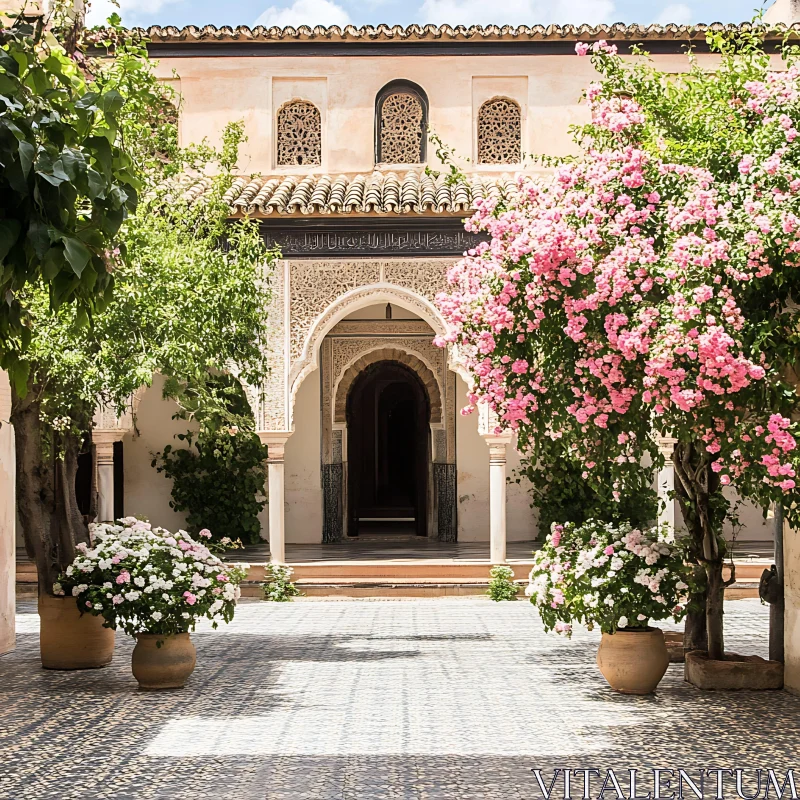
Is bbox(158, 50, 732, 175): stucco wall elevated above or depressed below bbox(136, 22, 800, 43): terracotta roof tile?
below

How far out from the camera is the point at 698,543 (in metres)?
7.02

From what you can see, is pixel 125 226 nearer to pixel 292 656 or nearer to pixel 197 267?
pixel 197 267

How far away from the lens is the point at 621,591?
20.8ft

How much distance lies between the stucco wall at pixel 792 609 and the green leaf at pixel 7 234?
17.3 ft

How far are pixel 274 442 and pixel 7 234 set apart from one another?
32.6ft

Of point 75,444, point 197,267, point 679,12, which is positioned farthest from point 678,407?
point 679,12

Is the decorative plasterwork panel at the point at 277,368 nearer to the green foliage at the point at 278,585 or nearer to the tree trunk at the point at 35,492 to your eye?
the green foliage at the point at 278,585

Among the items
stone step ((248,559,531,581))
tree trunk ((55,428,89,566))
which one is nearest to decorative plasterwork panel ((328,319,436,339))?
stone step ((248,559,531,581))

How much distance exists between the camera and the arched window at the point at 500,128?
1479 cm

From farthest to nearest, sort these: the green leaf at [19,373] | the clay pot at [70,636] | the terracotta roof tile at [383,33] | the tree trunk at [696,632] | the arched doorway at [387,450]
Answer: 1. the arched doorway at [387,450]
2. the terracotta roof tile at [383,33]
3. the clay pot at [70,636]
4. the tree trunk at [696,632]
5. the green leaf at [19,373]

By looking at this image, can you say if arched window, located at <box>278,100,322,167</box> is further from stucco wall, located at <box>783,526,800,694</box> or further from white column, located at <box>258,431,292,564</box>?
stucco wall, located at <box>783,526,800,694</box>

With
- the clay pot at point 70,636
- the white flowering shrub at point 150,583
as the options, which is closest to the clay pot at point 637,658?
the white flowering shrub at point 150,583

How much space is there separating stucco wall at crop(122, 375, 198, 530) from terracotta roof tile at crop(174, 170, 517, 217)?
3.27 metres

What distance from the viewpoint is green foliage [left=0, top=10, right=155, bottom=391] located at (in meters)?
Answer: 2.79
